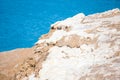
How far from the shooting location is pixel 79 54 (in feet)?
18.1

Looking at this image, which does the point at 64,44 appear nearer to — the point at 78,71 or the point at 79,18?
the point at 78,71

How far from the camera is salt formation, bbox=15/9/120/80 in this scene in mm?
4730

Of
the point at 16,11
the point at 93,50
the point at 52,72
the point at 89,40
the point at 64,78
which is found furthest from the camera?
the point at 16,11

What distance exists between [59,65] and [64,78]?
59cm

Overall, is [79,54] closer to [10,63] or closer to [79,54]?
[79,54]

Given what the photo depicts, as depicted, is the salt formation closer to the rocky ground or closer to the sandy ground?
the rocky ground

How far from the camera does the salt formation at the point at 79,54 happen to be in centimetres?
473

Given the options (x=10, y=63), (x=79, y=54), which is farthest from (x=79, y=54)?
(x=10, y=63)

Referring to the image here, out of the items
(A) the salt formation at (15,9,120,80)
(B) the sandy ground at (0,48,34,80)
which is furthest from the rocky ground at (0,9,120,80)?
(B) the sandy ground at (0,48,34,80)

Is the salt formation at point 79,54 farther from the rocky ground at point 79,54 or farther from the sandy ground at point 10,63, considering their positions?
the sandy ground at point 10,63

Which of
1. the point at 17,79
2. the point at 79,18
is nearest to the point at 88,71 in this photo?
the point at 17,79

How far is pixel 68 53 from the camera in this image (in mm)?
5672

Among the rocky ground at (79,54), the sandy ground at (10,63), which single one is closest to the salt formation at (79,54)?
the rocky ground at (79,54)

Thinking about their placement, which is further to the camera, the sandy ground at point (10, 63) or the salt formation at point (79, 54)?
the sandy ground at point (10, 63)
